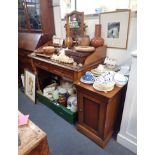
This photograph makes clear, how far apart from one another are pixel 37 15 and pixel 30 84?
1.09 m

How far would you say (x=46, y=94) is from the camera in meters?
2.09

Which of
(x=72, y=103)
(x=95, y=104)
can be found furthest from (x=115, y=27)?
(x=72, y=103)

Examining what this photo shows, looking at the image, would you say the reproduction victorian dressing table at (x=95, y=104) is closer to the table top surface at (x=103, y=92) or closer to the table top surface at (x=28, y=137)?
the table top surface at (x=103, y=92)

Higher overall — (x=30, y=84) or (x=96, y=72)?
(x=96, y=72)

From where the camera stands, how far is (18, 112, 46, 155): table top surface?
657mm

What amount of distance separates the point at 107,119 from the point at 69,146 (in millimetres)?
528

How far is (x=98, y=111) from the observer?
4.30ft

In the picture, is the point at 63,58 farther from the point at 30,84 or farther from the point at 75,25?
the point at 30,84

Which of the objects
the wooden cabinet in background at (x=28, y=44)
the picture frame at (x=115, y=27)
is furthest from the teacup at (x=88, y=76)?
the wooden cabinet in background at (x=28, y=44)

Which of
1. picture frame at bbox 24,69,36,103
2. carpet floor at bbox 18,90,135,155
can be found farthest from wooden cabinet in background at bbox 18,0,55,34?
carpet floor at bbox 18,90,135,155

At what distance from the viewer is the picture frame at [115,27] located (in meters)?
1.44

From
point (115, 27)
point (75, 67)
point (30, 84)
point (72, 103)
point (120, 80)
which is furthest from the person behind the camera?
point (30, 84)

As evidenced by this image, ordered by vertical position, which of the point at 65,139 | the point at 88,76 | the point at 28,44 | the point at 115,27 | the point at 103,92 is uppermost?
the point at 115,27

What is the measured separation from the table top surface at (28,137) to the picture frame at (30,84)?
1446mm
